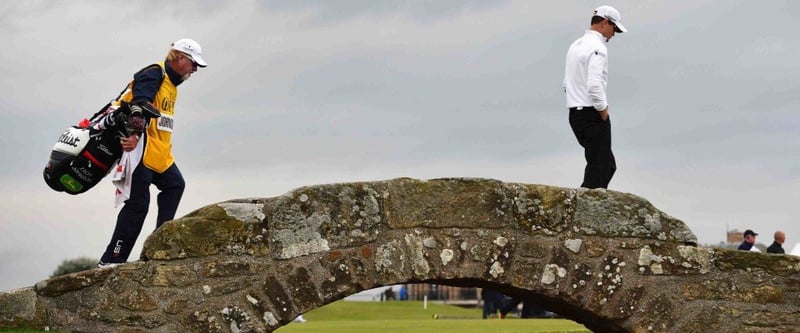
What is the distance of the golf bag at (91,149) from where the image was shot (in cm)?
1004

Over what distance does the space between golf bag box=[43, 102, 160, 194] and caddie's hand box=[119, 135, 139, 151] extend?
0.10ft

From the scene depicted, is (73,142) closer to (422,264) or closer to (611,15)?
(422,264)

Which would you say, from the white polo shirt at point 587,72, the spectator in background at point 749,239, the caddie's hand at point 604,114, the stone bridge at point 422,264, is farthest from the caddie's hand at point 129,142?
the spectator in background at point 749,239

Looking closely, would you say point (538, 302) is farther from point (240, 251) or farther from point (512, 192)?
point (240, 251)

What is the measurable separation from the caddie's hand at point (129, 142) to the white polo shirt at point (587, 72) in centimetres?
340

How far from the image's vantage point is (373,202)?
394 inches

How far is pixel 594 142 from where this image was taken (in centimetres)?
1093

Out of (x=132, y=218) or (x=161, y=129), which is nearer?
(x=132, y=218)

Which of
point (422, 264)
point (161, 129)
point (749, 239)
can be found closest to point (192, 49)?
point (161, 129)

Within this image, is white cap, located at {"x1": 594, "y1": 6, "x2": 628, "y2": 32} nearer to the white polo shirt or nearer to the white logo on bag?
the white polo shirt

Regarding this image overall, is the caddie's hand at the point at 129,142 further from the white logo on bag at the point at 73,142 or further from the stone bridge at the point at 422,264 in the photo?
the stone bridge at the point at 422,264

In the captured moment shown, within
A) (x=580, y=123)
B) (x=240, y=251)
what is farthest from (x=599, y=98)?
(x=240, y=251)

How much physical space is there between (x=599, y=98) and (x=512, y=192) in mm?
1136

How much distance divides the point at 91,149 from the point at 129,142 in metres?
0.30
